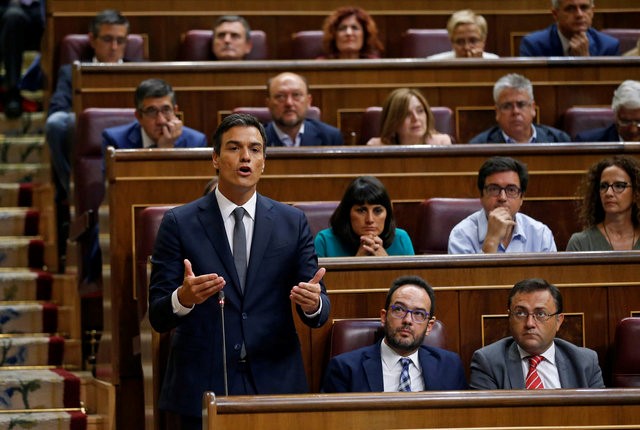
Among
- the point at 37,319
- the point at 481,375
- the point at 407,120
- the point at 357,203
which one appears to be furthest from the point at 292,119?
the point at 481,375

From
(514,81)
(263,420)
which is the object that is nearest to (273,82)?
(514,81)

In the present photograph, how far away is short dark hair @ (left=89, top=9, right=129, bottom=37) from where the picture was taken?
10.9ft

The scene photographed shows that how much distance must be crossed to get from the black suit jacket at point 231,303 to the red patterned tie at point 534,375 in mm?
413

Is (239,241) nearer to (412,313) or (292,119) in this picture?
(412,313)

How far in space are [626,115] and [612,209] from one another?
54cm

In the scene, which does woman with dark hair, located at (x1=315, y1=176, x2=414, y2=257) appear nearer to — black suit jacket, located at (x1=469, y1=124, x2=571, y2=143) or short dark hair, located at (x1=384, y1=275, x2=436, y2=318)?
short dark hair, located at (x1=384, y1=275, x2=436, y2=318)

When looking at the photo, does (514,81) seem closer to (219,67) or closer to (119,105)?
(219,67)

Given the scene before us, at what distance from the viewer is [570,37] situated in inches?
139

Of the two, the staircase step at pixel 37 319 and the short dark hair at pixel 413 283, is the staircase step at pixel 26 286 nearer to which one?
the staircase step at pixel 37 319

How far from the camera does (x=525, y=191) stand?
267 centimetres

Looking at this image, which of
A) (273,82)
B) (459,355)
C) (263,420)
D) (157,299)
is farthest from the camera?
(273,82)

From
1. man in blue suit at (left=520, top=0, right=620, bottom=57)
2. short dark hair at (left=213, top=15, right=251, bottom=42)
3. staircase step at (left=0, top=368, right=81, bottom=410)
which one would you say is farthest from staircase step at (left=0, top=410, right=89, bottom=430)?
man in blue suit at (left=520, top=0, right=620, bottom=57)

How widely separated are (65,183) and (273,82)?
57cm

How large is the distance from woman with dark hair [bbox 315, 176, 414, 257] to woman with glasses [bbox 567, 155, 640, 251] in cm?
35
